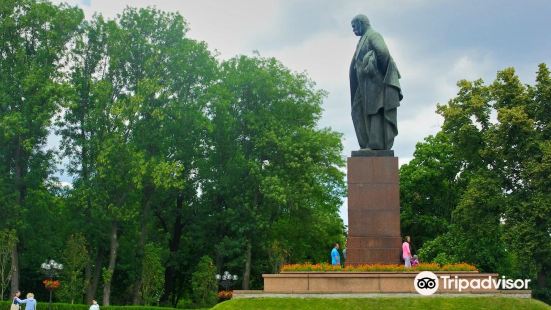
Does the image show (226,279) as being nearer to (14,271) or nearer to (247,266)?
(247,266)

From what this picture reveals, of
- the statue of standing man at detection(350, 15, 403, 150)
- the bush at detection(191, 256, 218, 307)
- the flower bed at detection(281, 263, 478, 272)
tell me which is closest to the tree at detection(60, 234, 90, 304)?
the bush at detection(191, 256, 218, 307)

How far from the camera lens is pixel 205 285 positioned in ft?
127

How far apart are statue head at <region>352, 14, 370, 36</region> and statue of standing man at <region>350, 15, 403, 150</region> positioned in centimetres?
36

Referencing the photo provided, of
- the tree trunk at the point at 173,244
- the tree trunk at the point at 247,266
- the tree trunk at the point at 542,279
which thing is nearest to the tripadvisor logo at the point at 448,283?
the tree trunk at the point at 542,279

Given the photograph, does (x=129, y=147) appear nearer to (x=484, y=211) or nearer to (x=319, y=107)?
(x=319, y=107)

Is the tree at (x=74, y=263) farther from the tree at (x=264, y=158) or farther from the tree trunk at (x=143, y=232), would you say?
the tree at (x=264, y=158)

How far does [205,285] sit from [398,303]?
20.5m

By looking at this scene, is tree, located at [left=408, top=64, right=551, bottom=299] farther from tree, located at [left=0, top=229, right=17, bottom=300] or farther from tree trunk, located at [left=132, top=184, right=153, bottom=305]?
tree, located at [left=0, top=229, right=17, bottom=300]

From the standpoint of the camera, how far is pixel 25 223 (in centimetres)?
3512

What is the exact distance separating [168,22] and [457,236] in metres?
21.1

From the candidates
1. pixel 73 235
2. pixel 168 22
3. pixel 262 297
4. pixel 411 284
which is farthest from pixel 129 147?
pixel 411 284

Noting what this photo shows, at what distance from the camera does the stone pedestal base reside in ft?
72.3

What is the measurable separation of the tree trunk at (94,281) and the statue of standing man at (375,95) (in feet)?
67.6

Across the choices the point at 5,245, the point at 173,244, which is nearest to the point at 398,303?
the point at 5,245
